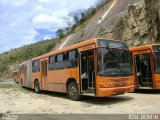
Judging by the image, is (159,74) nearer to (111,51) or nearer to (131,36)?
(111,51)

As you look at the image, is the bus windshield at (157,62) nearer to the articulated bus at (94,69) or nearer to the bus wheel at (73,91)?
the articulated bus at (94,69)

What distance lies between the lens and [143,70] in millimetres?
17219

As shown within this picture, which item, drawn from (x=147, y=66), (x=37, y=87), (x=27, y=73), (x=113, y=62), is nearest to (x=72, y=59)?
(x=113, y=62)

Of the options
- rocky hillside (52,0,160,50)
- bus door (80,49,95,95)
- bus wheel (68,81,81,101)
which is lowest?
bus wheel (68,81,81,101)

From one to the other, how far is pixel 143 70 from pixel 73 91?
4.74 metres

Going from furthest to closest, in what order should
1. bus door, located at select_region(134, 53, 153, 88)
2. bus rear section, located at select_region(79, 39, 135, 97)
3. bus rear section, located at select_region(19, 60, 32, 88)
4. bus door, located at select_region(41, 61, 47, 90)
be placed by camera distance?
bus rear section, located at select_region(19, 60, 32, 88) → bus door, located at select_region(41, 61, 47, 90) → bus door, located at select_region(134, 53, 153, 88) → bus rear section, located at select_region(79, 39, 135, 97)

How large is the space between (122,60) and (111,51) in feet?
2.35

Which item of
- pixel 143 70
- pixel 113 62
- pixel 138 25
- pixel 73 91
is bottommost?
pixel 73 91

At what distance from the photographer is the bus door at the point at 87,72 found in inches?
529

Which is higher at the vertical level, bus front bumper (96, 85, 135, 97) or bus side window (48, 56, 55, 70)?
bus side window (48, 56, 55, 70)

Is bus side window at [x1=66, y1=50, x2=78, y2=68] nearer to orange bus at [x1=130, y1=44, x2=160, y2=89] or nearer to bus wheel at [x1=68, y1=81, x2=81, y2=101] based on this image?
bus wheel at [x1=68, y1=81, x2=81, y2=101]

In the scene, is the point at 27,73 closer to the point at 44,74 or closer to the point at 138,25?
the point at 44,74

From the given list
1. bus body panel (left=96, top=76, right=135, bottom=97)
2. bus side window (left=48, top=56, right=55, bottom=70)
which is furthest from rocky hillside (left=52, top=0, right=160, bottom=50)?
bus body panel (left=96, top=76, right=135, bottom=97)

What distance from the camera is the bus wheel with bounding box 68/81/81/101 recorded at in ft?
47.8
